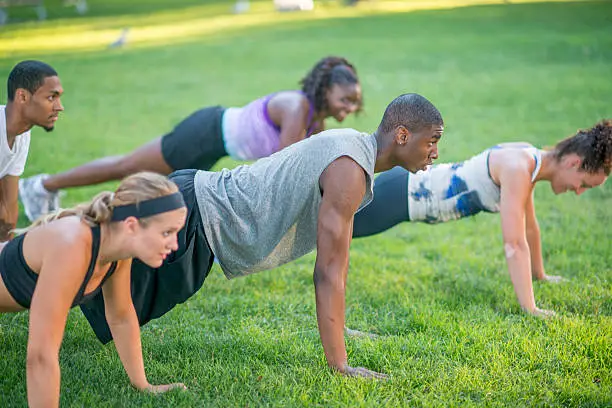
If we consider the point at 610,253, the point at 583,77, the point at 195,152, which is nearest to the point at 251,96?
the point at 583,77

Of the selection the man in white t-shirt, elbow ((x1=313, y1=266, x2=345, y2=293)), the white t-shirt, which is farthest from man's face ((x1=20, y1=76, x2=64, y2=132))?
elbow ((x1=313, y1=266, x2=345, y2=293))

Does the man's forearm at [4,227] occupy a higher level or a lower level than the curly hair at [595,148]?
lower

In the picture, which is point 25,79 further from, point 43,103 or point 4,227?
point 4,227

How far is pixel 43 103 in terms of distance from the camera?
15.5 ft

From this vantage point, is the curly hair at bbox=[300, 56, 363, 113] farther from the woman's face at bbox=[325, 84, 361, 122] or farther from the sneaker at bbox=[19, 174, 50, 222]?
the sneaker at bbox=[19, 174, 50, 222]

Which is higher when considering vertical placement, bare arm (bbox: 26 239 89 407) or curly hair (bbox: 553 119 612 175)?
curly hair (bbox: 553 119 612 175)

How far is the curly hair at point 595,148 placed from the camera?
4.61 metres

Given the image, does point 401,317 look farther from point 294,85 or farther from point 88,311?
point 294,85

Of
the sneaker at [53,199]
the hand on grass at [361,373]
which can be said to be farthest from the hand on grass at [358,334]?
the sneaker at [53,199]

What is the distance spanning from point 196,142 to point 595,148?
121 inches

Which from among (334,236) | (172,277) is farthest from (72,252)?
(334,236)

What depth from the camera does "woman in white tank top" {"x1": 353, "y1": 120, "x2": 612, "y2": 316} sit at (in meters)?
4.67

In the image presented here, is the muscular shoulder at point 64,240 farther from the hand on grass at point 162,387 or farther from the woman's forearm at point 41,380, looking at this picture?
Result: the hand on grass at point 162,387

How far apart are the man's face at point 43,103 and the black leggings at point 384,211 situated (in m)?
2.09
